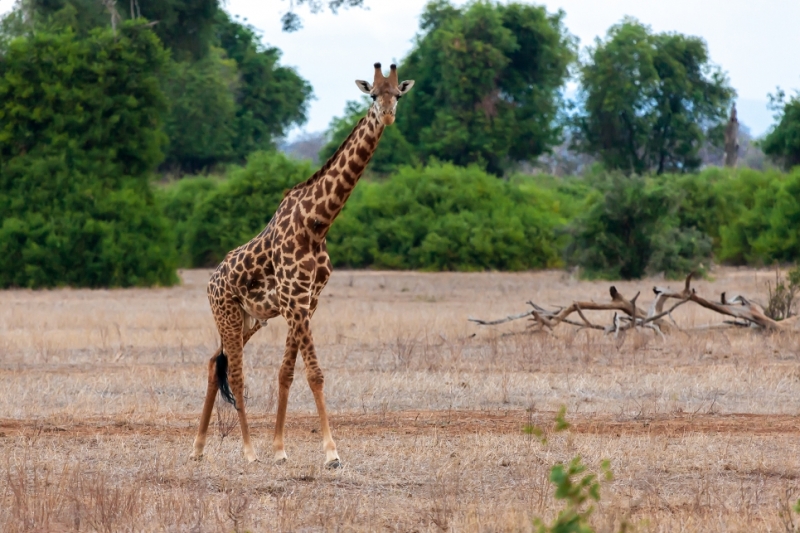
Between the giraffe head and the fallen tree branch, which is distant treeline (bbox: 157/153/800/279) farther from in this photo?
the giraffe head

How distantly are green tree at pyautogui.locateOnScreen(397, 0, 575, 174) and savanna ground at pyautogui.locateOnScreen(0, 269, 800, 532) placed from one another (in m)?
31.0

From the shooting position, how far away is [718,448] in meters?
8.30

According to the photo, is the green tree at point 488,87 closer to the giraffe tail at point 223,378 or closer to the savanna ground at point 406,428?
the savanna ground at point 406,428

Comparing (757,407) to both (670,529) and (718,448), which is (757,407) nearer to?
(718,448)

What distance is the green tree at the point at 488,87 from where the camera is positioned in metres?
47.8

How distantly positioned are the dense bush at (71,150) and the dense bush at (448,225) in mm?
10044

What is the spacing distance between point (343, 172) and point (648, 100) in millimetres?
44437

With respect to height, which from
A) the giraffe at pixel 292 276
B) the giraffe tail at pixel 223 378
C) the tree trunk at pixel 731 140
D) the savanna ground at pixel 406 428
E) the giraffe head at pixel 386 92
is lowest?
the savanna ground at pixel 406 428

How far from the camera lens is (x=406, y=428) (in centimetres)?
927

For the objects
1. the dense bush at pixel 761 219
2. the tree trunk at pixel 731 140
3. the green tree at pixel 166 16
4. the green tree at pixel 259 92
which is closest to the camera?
the green tree at pixel 166 16

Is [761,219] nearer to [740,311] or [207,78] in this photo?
[740,311]

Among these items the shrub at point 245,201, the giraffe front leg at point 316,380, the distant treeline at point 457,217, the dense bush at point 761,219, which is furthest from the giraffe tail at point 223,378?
the dense bush at point 761,219

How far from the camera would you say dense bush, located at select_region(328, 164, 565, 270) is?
34.9m

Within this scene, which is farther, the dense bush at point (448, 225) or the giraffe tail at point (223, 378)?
the dense bush at point (448, 225)
